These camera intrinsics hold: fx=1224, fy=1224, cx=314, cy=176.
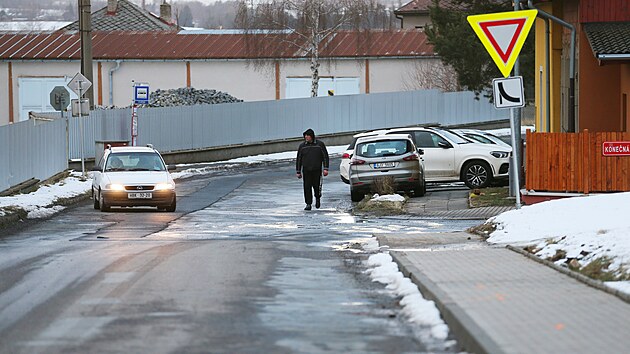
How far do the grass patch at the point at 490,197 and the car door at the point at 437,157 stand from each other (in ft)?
6.03

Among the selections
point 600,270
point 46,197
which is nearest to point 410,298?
point 600,270

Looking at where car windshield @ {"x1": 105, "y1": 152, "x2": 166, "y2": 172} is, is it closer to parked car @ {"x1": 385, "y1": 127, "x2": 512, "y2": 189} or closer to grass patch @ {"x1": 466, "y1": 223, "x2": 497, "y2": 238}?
parked car @ {"x1": 385, "y1": 127, "x2": 512, "y2": 189}

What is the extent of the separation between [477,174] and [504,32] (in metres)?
13.3

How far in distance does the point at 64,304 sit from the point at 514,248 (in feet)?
19.6

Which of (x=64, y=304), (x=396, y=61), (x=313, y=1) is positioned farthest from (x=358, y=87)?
(x=64, y=304)

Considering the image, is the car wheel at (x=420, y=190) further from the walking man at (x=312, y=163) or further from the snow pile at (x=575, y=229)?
the snow pile at (x=575, y=229)

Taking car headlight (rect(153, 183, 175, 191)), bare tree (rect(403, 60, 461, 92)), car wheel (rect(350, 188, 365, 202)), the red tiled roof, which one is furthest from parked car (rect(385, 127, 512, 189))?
bare tree (rect(403, 60, 461, 92))

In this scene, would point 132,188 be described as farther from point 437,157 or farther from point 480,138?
point 480,138

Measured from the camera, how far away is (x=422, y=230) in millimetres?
19922

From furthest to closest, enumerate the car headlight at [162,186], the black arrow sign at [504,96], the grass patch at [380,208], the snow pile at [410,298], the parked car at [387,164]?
the parked car at [387,164]
the car headlight at [162,186]
the grass patch at [380,208]
the black arrow sign at [504,96]
the snow pile at [410,298]

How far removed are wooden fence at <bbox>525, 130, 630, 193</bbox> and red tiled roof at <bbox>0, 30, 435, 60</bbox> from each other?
40.5 meters

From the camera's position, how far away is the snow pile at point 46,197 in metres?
24.6

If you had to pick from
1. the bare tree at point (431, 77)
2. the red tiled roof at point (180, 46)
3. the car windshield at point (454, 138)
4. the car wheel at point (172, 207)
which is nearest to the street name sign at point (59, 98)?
the car wheel at point (172, 207)

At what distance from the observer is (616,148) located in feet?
67.8
